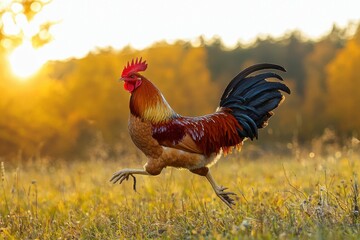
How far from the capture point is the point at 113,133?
30.7 meters

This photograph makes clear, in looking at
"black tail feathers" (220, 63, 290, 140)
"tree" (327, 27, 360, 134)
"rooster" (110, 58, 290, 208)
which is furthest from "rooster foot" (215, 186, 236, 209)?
"tree" (327, 27, 360, 134)

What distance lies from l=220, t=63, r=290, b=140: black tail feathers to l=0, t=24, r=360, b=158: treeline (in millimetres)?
14602

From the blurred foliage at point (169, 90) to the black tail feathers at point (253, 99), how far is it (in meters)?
13.8

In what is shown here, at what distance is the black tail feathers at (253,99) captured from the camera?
6.29 m

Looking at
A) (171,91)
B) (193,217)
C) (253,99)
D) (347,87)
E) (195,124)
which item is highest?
(171,91)

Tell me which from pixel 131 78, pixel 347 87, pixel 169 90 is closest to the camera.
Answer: pixel 131 78

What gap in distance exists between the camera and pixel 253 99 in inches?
250

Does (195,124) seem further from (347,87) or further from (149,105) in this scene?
(347,87)

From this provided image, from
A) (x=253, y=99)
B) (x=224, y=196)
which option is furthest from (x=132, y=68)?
(x=224, y=196)

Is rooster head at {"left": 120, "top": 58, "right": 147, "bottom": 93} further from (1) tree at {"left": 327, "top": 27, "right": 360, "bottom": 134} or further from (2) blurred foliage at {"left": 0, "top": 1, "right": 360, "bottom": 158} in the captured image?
(1) tree at {"left": 327, "top": 27, "right": 360, "bottom": 134}

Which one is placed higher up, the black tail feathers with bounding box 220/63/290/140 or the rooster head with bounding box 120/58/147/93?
the rooster head with bounding box 120/58/147/93

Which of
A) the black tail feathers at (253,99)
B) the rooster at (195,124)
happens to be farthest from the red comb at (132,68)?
the black tail feathers at (253,99)

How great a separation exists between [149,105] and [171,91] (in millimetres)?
27595

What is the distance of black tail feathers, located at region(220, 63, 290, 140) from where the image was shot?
6.29 meters
